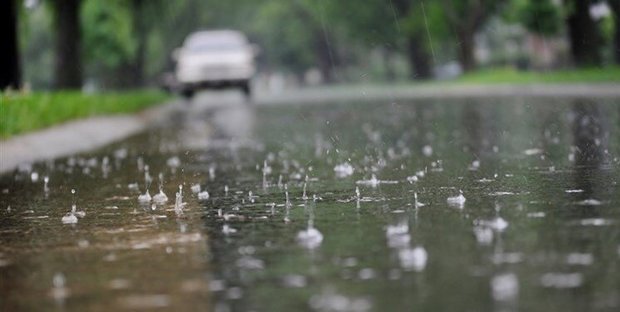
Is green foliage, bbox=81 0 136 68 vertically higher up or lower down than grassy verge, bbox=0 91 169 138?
higher up

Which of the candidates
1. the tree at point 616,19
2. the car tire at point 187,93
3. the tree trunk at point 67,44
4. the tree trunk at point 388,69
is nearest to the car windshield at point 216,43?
the car tire at point 187,93

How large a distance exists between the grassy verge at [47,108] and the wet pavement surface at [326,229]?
2922mm

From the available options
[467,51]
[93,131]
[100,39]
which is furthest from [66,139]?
[467,51]

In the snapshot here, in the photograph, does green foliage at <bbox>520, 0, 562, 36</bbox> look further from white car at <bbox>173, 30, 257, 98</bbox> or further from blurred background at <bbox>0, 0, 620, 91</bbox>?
white car at <bbox>173, 30, 257, 98</bbox>

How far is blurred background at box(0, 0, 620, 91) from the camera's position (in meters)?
36.7

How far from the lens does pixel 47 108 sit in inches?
944

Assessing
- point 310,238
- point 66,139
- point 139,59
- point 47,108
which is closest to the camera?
point 310,238

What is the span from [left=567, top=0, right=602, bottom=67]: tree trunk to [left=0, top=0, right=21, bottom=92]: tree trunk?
22.5m

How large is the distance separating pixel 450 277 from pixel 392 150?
10.7m

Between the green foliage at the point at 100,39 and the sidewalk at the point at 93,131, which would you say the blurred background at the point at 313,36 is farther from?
the sidewalk at the point at 93,131

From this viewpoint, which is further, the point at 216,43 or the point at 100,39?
the point at 100,39

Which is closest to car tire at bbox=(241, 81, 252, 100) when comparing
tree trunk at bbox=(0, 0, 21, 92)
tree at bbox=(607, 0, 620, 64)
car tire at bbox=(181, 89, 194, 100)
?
car tire at bbox=(181, 89, 194, 100)

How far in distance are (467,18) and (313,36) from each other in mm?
41026

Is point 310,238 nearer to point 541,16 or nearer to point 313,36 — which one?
point 541,16
